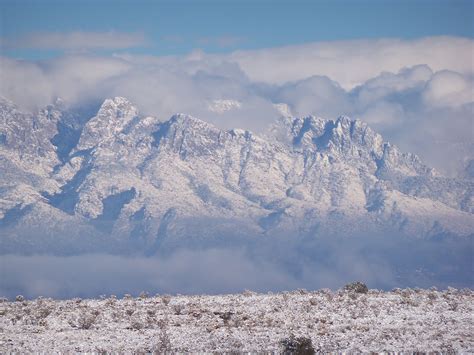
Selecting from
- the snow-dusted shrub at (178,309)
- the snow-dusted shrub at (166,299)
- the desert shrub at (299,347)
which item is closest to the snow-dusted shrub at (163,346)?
the desert shrub at (299,347)

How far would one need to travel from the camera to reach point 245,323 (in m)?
55.9

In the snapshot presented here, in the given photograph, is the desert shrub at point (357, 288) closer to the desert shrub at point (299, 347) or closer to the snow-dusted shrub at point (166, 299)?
the snow-dusted shrub at point (166, 299)

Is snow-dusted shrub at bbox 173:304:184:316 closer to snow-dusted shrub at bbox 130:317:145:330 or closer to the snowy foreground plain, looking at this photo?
the snowy foreground plain

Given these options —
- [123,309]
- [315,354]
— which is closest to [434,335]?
[315,354]

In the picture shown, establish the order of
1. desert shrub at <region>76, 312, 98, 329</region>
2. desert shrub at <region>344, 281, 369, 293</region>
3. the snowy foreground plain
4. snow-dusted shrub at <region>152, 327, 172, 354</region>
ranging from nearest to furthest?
1. snow-dusted shrub at <region>152, 327, 172, 354</region>
2. the snowy foreground plain
3. desert shrub at <region>76, 312, 98, 329</region>
4. desert shrub at <region>344, 281, 369, 293</region>


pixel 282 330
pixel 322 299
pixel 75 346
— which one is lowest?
pixel 75 346

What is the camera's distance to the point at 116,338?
Answer: 172 ft

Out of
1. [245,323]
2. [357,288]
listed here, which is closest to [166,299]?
[245,323]

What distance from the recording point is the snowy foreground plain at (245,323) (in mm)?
49969

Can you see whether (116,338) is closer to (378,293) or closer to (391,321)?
(391,321)

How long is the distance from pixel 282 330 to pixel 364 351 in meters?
7.65

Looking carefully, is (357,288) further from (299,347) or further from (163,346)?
(163,346)

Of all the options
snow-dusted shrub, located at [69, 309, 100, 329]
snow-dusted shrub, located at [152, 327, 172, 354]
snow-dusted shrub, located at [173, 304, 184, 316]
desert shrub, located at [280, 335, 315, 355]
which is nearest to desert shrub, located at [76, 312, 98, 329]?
snow-dusted shrub, located at [69, 309, 100, 329]

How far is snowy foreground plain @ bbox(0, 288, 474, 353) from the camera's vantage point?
4997 centimetres
